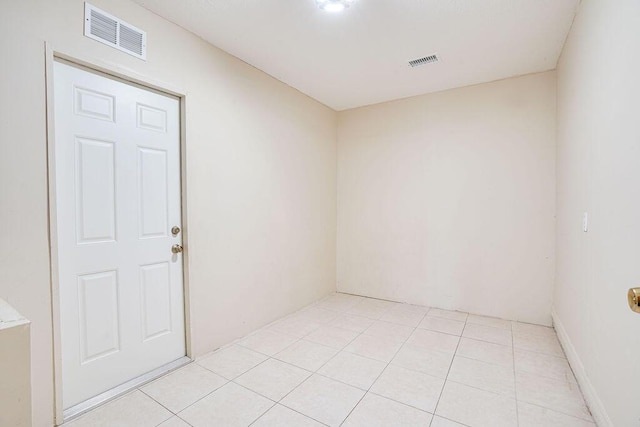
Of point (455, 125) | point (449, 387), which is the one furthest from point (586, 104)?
point (449, 387)

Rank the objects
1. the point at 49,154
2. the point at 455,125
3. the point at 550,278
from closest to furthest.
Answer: the point at 49,154, the point at 550,278, the point at 455,125

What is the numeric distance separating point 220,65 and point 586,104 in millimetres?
2833

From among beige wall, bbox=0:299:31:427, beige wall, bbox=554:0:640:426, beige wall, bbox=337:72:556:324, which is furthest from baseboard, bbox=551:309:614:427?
Result: beige wall, bbox=0:299:31:427

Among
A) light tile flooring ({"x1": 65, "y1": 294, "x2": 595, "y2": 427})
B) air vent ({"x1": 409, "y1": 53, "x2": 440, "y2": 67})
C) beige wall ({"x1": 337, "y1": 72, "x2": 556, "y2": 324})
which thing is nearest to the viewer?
light tile flooring ({"x1": 65, "y1": 294, "x2": 595, "y2": 427})

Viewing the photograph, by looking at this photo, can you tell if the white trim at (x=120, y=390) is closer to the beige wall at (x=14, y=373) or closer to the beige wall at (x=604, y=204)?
the beige wall at (x=14, y=373)

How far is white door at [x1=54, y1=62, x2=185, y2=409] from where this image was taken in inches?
74.1

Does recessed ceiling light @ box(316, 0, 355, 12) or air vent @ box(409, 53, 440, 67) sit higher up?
air vent @ box(409, 53, 440, 67)

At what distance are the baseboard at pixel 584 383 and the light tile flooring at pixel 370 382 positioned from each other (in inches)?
2.2

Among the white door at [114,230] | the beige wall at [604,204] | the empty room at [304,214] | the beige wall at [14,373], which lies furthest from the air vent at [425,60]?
the beige wall at [14,373]

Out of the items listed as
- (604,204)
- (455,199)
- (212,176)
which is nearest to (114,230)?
(212,176)

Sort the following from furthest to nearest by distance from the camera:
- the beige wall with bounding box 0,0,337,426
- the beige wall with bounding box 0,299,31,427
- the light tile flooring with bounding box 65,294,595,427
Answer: the light tile flooring with bounding box 65,294,595,427
the beige wall with bounding box 0,0,337,426
the beige wall with bounding box 0,299,31,427

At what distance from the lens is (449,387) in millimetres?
2154

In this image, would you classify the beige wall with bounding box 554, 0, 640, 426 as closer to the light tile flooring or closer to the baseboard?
the baseboard

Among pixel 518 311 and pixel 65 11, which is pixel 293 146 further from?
pixel 518 311
